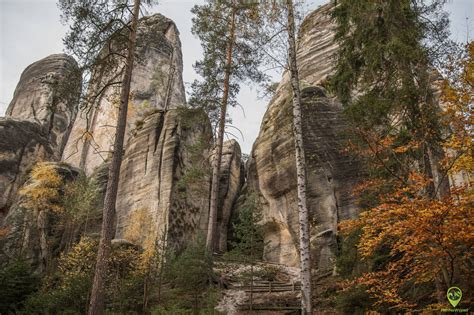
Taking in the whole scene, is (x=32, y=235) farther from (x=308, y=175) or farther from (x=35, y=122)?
(x=308, y=175)

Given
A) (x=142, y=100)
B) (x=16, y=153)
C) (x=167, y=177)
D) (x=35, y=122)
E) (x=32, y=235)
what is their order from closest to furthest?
1. (x=32, y=235)
2. (x=167, y=177)
3. (x=16, y=153)
4. (x=35, y=122)
5. (x=142, y=100)

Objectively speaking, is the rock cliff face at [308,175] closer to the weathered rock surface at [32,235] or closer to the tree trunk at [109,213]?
the tree trunk at [109,213]

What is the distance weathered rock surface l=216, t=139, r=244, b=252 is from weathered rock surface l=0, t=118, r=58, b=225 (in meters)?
13.1

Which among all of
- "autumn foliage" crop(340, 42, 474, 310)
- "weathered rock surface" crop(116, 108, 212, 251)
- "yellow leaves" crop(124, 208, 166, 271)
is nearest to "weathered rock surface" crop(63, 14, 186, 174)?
"weathered rock surface" crop(116, 108, 212, 251)

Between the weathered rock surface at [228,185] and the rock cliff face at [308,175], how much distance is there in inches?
115

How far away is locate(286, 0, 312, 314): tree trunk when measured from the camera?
8508 mm

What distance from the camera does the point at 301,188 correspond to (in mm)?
9289

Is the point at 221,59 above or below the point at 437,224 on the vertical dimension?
above

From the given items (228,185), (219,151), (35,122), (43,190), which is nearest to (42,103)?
(35,122)

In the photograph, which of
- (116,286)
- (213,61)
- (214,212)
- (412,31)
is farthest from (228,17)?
(116,286)

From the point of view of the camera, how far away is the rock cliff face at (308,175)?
1955cm

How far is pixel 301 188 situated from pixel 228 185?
1812 cm

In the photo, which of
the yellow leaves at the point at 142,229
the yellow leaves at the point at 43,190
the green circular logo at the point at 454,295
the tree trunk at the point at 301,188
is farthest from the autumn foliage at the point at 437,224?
the yellow leaves at the point at 43,190

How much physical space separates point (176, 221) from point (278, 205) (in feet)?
18.4
